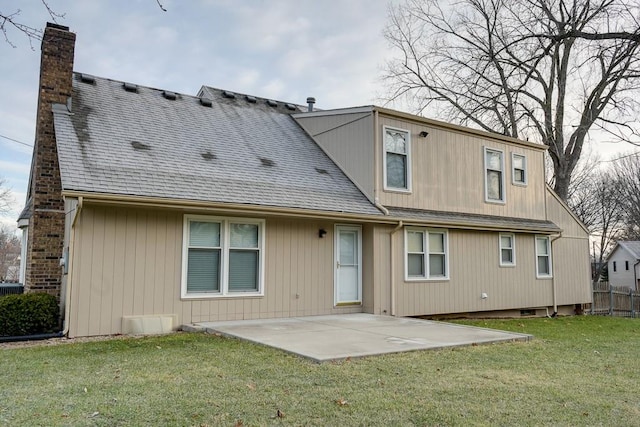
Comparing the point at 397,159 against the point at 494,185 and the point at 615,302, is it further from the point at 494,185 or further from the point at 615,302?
the point at 615,302

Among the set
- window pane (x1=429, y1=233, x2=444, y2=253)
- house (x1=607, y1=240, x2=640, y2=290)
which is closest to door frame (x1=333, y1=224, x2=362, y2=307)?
window pane (x1=429, y1=233, x2=444, y2=253)

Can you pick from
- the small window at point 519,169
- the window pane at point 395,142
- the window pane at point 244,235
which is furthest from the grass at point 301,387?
the small window at point 519,169

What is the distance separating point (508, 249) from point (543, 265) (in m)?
1.73

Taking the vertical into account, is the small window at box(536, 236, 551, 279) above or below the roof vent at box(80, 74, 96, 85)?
below

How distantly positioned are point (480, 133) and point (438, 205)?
2.51m

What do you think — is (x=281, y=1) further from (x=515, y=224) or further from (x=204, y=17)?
(x=515, y=224)

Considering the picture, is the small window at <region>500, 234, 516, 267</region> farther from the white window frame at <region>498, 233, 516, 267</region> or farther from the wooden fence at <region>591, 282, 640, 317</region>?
the wooden fence at <region>591, 282, 640, 317</region>

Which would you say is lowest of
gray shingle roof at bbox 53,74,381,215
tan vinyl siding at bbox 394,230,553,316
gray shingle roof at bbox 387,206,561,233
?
tan vinyl siding at bbox 394,230,553,316

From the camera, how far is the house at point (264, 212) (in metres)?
7.88

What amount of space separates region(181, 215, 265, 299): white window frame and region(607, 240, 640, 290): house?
1471 inches

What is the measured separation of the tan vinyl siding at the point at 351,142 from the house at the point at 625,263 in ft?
114

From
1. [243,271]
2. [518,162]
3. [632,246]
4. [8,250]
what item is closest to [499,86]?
[518,162]

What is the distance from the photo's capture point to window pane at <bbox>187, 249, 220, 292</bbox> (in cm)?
851

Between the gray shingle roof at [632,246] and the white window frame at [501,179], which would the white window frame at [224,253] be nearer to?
the white window frame at [501,179]
